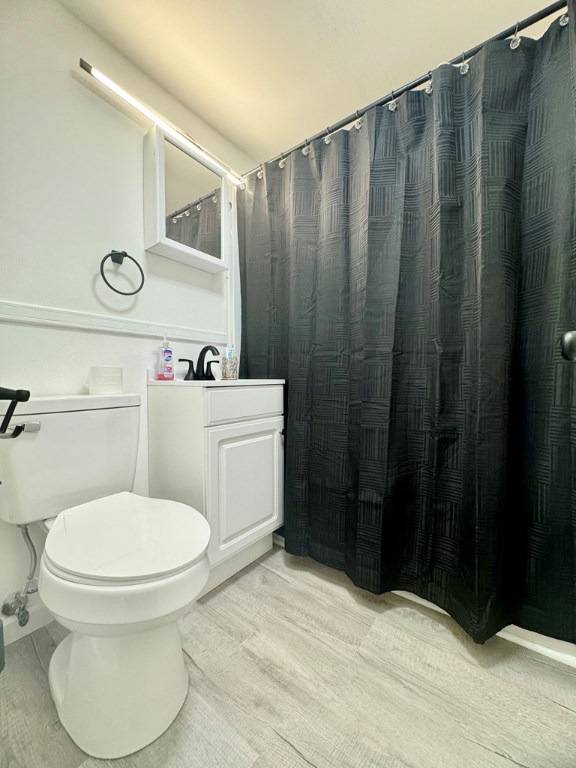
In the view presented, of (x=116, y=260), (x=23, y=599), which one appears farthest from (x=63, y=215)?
(x=23, y=599)

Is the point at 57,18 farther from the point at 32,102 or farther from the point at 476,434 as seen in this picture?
the point at 476,434

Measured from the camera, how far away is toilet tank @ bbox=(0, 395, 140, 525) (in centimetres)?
86

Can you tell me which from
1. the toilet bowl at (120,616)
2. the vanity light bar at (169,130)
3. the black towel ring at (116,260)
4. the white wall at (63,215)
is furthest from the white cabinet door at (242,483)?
the vanity light bar at (169,130)

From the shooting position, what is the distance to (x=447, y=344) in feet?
3.42

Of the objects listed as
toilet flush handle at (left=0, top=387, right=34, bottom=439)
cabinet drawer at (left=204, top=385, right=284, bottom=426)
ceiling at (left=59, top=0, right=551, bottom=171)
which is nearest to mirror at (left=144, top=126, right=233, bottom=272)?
ceiling at (left=59, top=0, right=551, bottom=171)

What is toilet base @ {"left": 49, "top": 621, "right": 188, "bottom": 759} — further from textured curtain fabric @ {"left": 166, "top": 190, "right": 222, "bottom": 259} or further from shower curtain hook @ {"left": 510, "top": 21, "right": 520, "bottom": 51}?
shower curtain hook @ {"left": 510, "top": 21, "right": 520, "bottom": 51}

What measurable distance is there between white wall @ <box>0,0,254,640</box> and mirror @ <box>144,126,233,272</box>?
0.07 metres

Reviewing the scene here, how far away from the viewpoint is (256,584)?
1.26m

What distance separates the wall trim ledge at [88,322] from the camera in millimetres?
966

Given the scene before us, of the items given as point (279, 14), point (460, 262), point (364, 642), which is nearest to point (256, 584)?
point (364, 642)

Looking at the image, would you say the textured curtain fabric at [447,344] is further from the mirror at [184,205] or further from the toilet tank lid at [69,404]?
the toilet tank lid at [69,404]

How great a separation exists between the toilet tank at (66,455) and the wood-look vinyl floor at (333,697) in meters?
0.50

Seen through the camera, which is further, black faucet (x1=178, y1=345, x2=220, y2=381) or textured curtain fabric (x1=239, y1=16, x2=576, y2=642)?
black faucet (x1=178, y1=345, x2=220, y2=381)

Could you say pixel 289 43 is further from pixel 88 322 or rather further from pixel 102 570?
pixel 102 570
